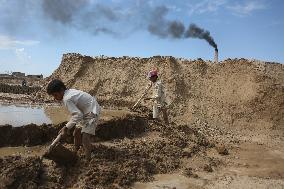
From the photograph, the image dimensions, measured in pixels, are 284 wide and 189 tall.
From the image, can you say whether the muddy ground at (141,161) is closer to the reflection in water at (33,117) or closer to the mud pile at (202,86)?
the reflection in water at (33,117)

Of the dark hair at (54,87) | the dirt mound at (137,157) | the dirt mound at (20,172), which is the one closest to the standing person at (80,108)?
the dark hair at (54,87)

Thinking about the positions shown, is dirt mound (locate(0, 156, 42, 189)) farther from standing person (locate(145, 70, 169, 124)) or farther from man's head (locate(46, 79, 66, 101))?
standing person (locate(145, 70, 169, 124))

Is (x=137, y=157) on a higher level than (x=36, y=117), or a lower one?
lower

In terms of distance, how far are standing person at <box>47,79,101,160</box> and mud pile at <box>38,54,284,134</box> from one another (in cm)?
795

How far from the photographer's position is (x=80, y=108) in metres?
6.39

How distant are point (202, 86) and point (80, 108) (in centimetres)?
1002

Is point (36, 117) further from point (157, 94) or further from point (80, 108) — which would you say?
point (80, 108)

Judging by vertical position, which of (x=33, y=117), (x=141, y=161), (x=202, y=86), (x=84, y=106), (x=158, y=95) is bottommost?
(x=141, y=161)

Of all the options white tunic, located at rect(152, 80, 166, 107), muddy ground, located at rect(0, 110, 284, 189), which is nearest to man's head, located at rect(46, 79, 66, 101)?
muddy ground, located at rect(0, 110, 284, 189)

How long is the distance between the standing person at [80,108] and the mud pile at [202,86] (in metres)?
7.95

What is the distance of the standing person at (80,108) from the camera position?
599cm

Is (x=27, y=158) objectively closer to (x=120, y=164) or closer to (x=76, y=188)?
(x=76, y=188)

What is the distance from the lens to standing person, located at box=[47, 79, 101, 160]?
5.99m

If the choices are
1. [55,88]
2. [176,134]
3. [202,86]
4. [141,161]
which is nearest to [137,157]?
[141,161]
